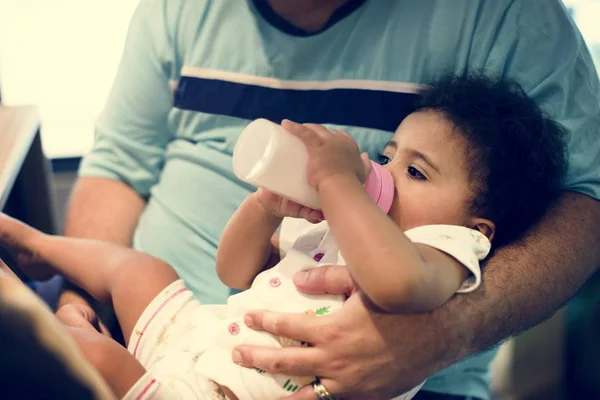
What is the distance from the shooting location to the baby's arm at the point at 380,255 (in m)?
0.75

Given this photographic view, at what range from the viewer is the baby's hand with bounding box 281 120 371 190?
2.65 feet

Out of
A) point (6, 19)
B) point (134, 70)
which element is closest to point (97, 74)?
point (6, 19)

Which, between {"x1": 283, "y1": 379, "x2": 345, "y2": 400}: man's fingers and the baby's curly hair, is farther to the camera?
the baby's curly hair

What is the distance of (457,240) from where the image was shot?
2.82 feet

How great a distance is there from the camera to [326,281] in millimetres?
880

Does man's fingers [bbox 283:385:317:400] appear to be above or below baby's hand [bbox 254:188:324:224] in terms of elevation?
below

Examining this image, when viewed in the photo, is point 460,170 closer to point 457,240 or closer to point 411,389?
point 457,240

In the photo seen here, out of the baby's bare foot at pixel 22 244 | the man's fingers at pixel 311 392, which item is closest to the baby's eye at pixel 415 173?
the man's fingers at pixel 311 392

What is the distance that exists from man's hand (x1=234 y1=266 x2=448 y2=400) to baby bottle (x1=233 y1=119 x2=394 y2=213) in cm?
13

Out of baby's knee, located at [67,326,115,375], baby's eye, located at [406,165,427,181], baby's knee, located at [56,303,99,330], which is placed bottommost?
baby's knee, located at [56,303,99,330]

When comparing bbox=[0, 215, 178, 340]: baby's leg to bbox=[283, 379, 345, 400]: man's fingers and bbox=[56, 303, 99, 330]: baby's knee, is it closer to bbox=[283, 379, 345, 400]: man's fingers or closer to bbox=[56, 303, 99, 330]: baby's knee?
bbox=[56, 303, 99, 330]: baby's knee

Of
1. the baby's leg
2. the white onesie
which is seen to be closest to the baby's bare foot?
the baby's leg

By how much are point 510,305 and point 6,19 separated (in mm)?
1701

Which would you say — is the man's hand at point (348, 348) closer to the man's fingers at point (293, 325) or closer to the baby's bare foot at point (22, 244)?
the man's fingers at point (293, 325)
